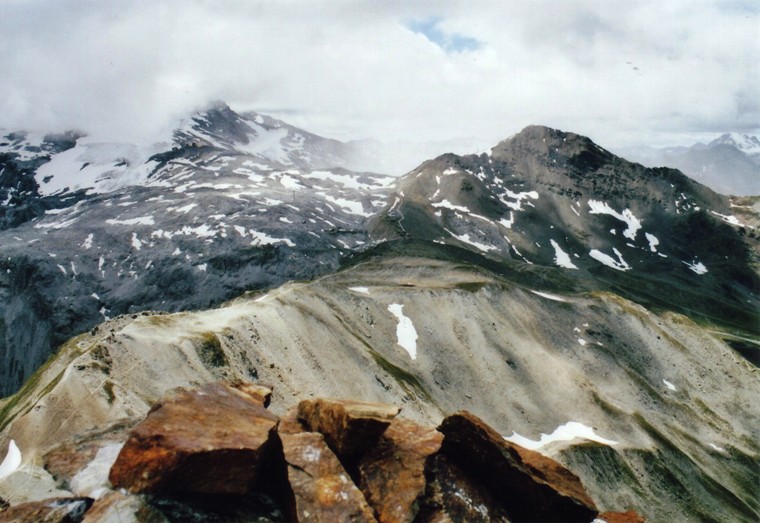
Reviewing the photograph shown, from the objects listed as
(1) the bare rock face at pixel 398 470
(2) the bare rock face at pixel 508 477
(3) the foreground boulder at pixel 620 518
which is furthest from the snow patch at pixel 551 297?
(1) the bare rock face at pixel 398 470

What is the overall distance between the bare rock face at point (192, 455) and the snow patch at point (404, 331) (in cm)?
8282

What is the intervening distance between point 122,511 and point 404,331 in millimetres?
89294

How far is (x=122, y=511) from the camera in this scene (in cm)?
1273

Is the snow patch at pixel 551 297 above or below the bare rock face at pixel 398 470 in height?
below

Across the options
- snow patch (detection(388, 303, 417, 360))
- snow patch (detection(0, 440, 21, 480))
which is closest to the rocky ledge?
snow patch (detection(0, 440, 21, 480))

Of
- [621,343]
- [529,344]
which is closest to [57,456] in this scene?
[529,344]

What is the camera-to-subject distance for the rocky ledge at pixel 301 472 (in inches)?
517

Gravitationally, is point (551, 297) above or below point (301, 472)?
below

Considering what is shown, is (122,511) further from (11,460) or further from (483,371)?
(483,371)

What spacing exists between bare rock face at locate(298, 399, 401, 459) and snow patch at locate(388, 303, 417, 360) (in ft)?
268

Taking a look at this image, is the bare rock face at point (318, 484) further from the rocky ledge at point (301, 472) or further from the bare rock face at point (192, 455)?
the bare rock face at point (192, 455)

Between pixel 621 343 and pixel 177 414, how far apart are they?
4989 inches

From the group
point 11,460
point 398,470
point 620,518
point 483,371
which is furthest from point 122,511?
point 483,371

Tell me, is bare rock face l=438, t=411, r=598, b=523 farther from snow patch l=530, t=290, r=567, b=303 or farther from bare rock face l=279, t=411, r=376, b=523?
snow patch l=530, t=290, r=567, b=303
